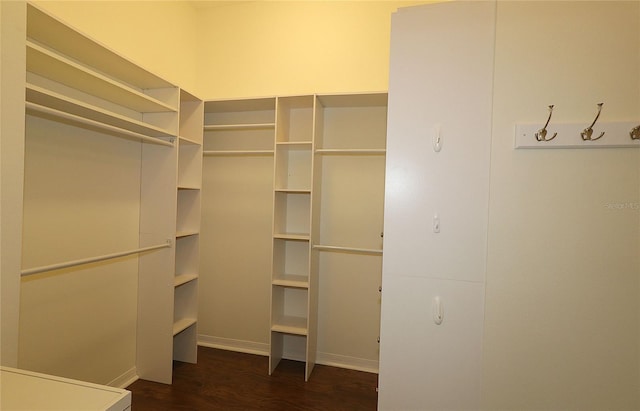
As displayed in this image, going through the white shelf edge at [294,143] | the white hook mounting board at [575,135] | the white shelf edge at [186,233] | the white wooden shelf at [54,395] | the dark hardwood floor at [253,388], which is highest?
the white shelf edge at [294,143]

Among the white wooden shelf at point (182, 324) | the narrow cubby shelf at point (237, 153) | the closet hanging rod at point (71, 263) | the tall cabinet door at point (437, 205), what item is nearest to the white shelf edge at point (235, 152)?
the narrow cubby shelf at point (237, 153)

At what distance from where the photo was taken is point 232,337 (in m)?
2.98

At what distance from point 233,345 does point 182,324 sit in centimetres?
66

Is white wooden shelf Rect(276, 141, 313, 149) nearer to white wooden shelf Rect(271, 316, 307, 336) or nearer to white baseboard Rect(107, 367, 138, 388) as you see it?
white wooden shelf Rect(271, 316, 307, 336)

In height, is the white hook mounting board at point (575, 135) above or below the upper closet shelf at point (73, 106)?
below

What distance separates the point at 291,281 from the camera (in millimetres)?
2604

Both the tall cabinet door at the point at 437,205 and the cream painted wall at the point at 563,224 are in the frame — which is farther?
the tall cabinet door at the point at 437,205

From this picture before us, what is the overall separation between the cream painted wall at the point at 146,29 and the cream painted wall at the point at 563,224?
238 cm

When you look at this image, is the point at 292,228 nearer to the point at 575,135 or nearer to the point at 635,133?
the point at 575,135

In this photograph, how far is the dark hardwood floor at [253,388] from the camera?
2168mm

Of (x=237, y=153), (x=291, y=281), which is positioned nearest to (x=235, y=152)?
(x=237, y=153)

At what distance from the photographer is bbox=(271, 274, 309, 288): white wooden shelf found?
251 cm

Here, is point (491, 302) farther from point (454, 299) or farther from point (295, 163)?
point (295, 163)

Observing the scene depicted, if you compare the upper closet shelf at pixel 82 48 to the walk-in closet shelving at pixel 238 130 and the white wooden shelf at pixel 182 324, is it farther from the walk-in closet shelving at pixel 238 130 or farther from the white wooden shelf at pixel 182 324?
the white wooden shelf at pixel 182 324
